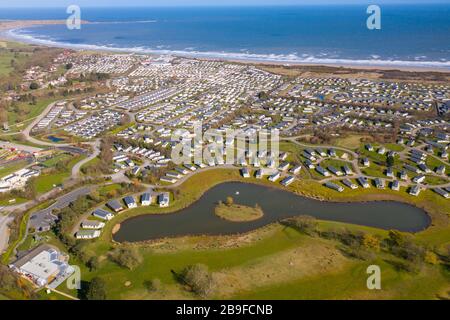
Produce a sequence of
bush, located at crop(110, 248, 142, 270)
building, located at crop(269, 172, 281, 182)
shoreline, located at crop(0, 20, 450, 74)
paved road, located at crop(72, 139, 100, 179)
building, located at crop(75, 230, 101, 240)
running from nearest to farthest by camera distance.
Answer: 1. bush, located at crop(110, 248, 142, 270)
2. building, located at crop(75, 230, 101, 240)
3. building, located at crop(269, 172, 281, 182)
4. paved road, located at crop(72, 139, 100, 179)
5. shoreline, located at crop(0, 20, 450, 74)

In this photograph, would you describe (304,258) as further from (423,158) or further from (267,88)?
(267,88)

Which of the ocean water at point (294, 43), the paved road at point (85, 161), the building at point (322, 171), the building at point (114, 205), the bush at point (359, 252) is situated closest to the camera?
the bush at point (359, 252)

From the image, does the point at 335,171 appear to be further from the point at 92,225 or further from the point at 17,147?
the point at 17,147

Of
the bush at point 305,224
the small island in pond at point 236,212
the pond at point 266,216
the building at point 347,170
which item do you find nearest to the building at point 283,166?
the pond at point 266,216

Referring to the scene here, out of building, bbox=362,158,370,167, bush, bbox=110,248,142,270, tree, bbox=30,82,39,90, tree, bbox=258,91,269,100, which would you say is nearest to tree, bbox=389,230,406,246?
building, bbox=362,158,370,167

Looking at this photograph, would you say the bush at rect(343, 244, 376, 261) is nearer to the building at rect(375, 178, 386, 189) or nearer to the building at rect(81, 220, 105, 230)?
the building at rect(375, 178, 386, 189)

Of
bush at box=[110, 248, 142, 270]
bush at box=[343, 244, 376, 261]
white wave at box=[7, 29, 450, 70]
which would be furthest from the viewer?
white wave at box=[7, 29, 450, 70]

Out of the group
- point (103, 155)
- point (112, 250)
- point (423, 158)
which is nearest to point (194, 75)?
point (103, 155)

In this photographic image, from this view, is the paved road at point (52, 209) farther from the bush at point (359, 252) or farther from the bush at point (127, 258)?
the bush at point (359, 252)
